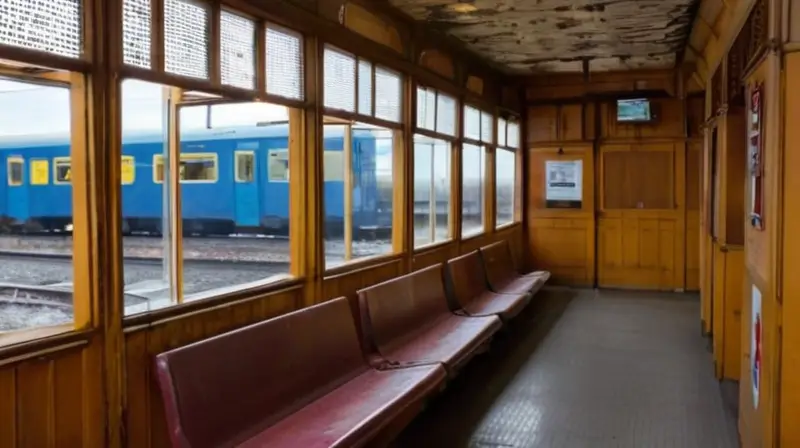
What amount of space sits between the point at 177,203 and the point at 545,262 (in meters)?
7.08

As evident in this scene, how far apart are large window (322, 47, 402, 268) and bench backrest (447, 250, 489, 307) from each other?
758 millimetres

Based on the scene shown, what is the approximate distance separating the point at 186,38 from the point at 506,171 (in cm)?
680

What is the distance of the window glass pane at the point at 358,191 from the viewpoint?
501 cm

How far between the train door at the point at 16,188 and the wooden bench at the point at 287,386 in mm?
3433

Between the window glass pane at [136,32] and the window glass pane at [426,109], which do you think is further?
the window glass pane at [426,109]

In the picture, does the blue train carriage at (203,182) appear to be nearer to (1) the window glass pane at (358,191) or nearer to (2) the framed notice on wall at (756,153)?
(1) the window glass pane at (358,191)

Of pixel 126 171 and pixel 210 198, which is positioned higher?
pixel 126 171

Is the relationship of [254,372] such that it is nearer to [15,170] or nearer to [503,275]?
[15,170]

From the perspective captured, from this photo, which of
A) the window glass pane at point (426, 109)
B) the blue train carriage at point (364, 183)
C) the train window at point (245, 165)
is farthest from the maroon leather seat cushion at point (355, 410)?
the train window at point (245, 165)

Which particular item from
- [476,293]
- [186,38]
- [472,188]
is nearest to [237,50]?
[186,38]

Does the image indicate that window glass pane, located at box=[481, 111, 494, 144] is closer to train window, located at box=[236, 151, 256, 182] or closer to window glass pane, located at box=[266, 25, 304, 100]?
train window, located at box=[236, 151, 256, 182]

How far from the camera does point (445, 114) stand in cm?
676

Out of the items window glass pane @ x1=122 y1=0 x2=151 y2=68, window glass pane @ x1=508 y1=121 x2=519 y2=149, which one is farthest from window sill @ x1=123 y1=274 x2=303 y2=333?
window glass pane @ x1=508 y1=121 x2=519 y2=149

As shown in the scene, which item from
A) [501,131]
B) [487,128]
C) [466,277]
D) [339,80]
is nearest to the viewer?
[339,80]
